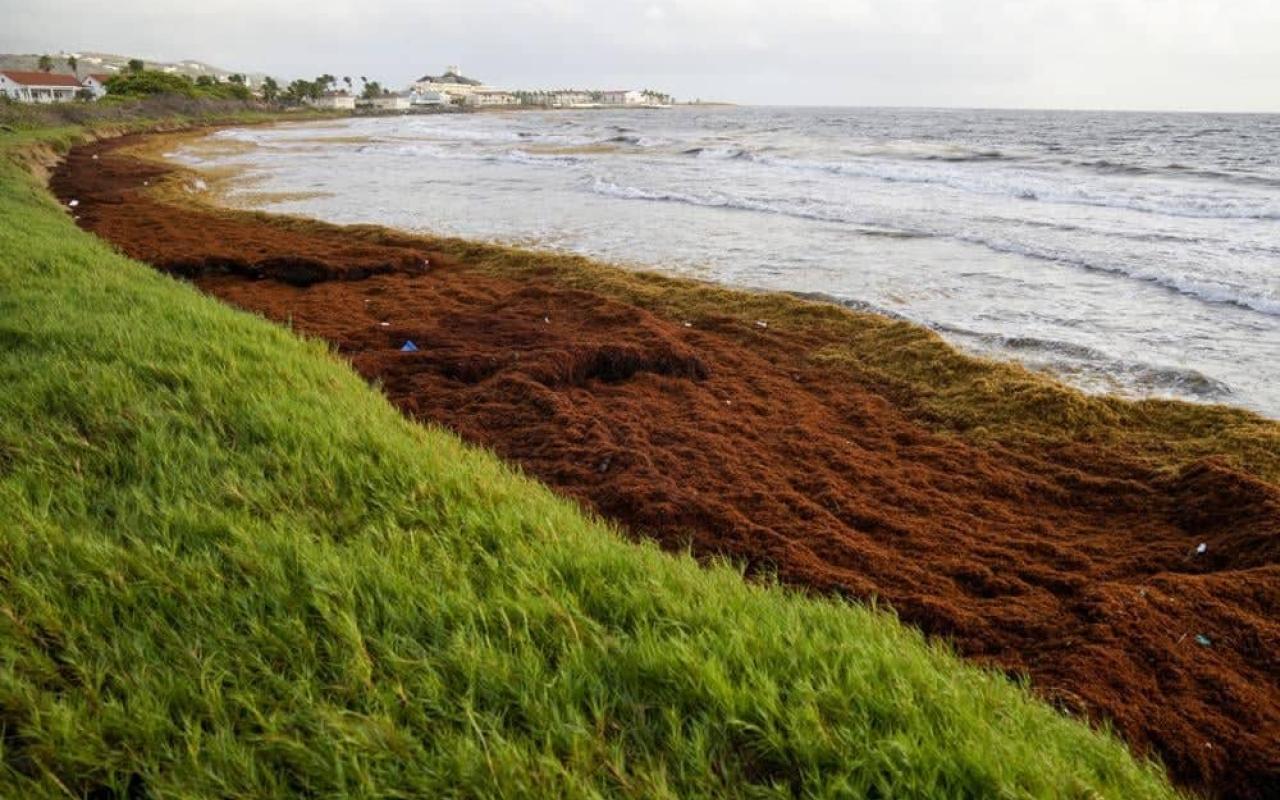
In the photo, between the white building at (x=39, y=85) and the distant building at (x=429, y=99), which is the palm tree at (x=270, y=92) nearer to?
the white building at (x=39, y=85)

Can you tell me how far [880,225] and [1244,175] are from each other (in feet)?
56.4

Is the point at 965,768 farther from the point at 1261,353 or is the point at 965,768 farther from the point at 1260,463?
the point at 1261,353

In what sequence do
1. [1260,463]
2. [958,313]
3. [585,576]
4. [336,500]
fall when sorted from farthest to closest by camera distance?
[958,313] < [1260,463] < [336,500] < [585,576]

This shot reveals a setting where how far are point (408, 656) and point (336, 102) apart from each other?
14750cm

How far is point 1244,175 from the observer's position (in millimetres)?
25234

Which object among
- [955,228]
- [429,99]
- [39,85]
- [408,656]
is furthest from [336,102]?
[408,656]

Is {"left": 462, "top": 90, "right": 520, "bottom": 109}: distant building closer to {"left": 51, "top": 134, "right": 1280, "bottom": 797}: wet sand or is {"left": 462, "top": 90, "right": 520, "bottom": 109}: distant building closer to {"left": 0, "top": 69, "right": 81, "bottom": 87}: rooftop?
{"left": 0, "top": 69, "right": 81, "bottom": 87}: rooftop

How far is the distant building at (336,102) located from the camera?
12590 centimetres

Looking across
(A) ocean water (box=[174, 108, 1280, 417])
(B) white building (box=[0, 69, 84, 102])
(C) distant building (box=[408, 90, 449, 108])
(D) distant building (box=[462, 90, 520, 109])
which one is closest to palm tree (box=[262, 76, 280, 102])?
(B) white building (box=[0, 69, 84, 102])

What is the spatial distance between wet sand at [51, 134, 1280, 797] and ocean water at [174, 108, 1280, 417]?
2.62m

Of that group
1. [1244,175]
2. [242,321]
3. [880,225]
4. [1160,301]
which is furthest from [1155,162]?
[242,321]

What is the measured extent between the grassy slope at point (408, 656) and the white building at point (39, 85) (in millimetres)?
112014

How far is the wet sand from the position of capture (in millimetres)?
2875

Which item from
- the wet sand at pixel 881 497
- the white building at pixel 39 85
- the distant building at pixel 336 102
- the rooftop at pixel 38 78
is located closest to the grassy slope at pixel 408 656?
the wet sand at pixel 881 497
